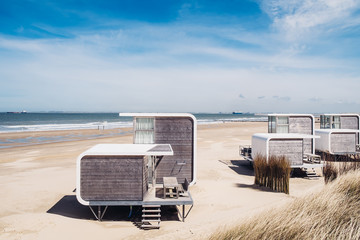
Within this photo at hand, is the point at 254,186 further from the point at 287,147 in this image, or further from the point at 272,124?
the point at 272,124

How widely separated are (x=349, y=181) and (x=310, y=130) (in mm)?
14854

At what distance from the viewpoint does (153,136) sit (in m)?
14.0

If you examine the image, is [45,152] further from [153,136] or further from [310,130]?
[310,130]

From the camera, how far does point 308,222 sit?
5316 mm

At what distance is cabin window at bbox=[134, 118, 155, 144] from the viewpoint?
14.0 meters

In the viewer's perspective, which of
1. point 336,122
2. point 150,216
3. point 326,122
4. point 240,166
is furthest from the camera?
point 326,122

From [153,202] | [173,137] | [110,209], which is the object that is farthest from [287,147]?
[110,209]

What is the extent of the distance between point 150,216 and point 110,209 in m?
2.68

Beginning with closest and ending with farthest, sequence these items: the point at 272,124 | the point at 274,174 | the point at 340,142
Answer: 1. the point at 274,174
2. the point at 272,124
3. the point at 340,142

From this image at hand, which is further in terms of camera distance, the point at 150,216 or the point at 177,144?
the point at 177,144

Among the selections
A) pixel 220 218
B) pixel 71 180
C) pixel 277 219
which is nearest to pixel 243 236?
pixel 277 219

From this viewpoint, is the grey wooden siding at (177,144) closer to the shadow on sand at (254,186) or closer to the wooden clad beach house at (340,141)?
the shadow on sand at (254,186)

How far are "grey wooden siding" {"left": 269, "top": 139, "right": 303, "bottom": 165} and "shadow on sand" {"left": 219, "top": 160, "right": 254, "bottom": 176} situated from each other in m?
2.49

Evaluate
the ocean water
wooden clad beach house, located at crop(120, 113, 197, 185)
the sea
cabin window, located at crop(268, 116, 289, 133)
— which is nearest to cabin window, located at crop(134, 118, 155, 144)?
wooden clad beach house, located at crop(120, 113, 197, 185)
